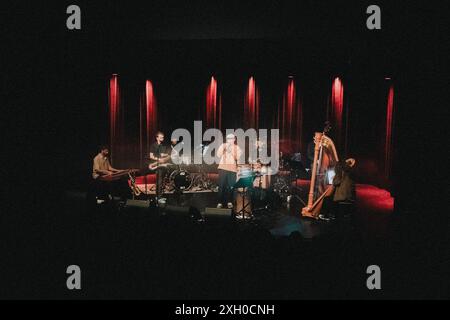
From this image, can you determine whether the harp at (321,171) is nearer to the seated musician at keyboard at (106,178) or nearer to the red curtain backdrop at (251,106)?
the seated musician at keyboard at (106,178)

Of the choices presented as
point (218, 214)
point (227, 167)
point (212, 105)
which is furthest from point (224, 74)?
point (218, 214)

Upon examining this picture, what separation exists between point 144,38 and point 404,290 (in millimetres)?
6995

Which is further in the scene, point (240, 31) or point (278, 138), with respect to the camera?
point (278, 138)

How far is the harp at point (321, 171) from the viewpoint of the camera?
626cm

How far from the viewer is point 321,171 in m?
6.55

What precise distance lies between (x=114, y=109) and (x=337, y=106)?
6411 mm

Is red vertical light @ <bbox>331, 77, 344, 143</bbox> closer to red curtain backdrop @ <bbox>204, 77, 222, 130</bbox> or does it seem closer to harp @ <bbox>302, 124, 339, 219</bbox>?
red curtain backdrop @ <bbox>204, 77, 222, 130</bbox>

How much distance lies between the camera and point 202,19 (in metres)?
7.33

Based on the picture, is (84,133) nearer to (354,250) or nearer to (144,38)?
(144,38)

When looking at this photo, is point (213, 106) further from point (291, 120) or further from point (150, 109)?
point (291, 120)

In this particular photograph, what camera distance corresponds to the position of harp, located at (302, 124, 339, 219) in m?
6.26

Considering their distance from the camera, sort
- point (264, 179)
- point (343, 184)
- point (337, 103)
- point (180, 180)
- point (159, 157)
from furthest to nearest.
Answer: point (337, 103)
point (180, 180)
point (159, 157)
point (264, 179)
point (343, 184)

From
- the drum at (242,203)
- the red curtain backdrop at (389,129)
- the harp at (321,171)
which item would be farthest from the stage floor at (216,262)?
the red curtain backdrop at (389,129)

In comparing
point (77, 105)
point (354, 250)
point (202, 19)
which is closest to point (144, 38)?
point (202, 19)
